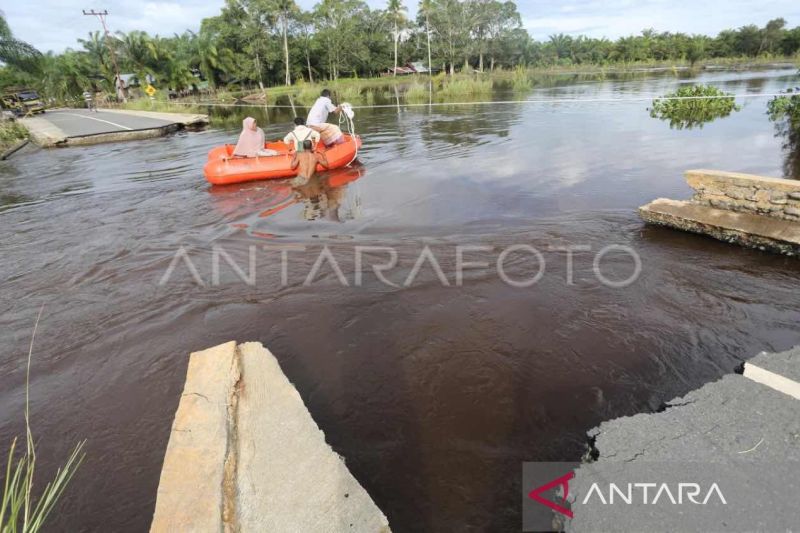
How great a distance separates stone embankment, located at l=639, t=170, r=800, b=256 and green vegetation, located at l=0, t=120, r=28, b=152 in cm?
2158

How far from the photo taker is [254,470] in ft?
7.07

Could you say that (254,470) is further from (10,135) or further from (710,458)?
(10,135)

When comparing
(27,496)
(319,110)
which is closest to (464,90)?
(319,110)

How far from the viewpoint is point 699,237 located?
18.1ft

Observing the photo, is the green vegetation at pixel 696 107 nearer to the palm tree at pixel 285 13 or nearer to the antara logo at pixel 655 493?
the antara logo at pixel 655 493

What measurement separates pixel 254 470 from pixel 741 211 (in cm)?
609

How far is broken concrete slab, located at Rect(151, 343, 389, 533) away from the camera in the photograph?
1.92m

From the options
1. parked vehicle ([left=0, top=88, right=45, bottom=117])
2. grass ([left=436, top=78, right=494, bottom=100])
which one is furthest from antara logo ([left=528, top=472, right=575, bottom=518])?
parked vehicle ([left=0, top=88, right=45, bottom=117])

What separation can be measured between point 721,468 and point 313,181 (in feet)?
28.7

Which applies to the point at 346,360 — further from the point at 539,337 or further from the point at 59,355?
the point at 59,355

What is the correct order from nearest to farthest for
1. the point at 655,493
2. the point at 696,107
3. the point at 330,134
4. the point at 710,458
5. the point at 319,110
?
the point at 655,493, the point at 710,458, the point at 319,110, the point at 330,134, the point at 696,107

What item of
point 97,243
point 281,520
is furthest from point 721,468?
point 97,243

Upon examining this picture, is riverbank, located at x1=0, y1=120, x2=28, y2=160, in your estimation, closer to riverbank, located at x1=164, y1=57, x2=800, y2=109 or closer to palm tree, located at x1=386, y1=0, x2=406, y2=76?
riverbank, located at x1=164, y1=57, x2=800, y2=109

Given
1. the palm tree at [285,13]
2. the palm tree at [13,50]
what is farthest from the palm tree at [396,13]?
the palm tree at [13,50]
